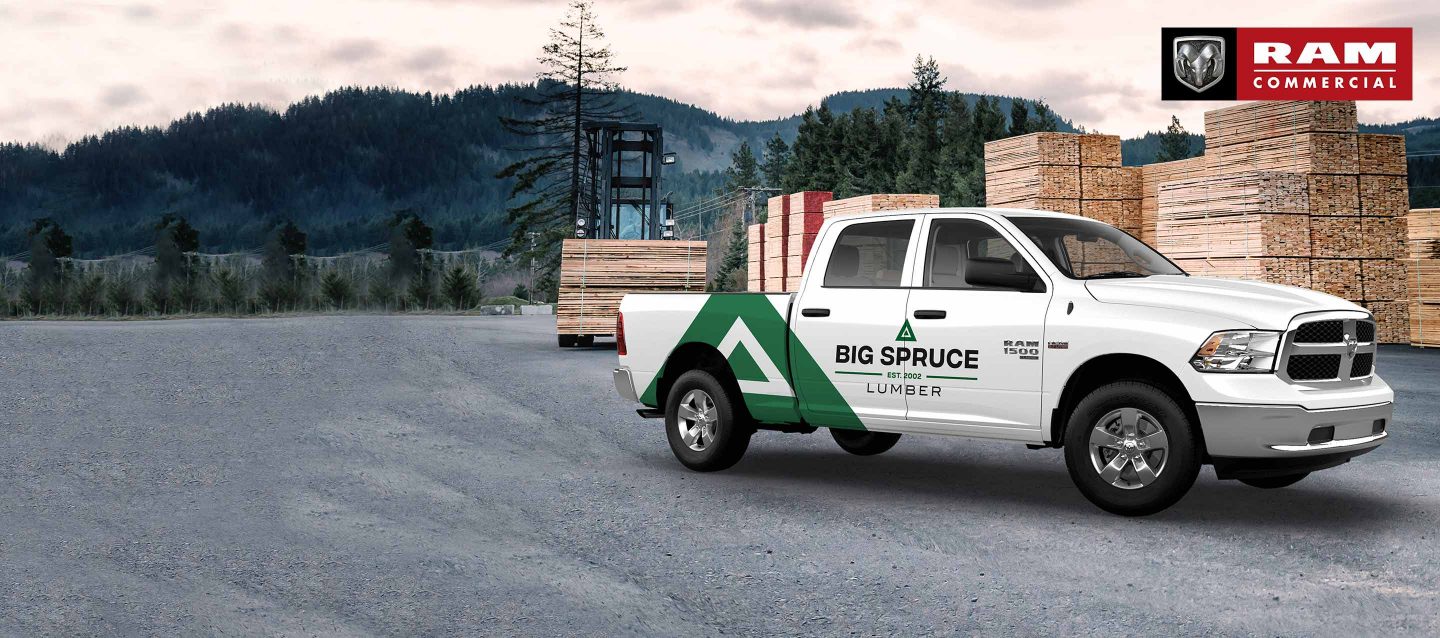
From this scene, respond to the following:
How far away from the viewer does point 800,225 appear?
26.8 meters

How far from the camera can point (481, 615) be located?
223 inches

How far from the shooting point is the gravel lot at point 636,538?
5.70m

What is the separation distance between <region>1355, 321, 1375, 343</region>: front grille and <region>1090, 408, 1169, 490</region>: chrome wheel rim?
1461 mm

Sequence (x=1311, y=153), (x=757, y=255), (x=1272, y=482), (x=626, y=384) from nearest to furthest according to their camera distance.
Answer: (x=1272, y=482) → (x=626, y=384) → (x=1311, y=153) → (x=757, y=255)

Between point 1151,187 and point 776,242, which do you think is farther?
point 776,242

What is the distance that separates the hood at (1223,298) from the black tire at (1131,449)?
562 millimetres

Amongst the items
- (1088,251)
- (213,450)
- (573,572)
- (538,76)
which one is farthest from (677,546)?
(538,76)

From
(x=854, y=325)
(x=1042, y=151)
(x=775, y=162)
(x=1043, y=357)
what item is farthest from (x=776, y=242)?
(x=775, y=162)

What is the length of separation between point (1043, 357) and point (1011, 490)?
1.40 meters

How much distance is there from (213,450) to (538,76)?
72175 millimetres

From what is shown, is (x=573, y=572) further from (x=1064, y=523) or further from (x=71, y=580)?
(x=1064, y=523)

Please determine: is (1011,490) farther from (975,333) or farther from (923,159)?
(923,159)

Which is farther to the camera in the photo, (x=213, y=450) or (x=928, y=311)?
(x=213, y=450)

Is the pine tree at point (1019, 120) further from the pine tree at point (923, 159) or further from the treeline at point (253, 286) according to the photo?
the treeline at point (253, 286)
